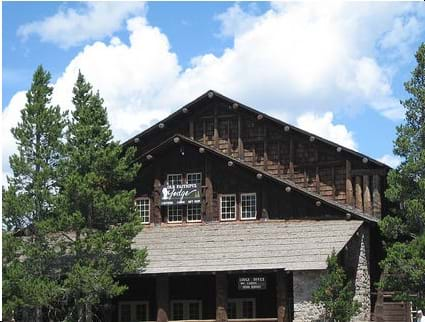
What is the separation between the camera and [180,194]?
114 feet

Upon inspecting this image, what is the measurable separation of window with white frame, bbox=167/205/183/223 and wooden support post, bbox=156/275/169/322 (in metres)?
4.67

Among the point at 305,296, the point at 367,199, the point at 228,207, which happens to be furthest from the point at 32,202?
the point at 367,199

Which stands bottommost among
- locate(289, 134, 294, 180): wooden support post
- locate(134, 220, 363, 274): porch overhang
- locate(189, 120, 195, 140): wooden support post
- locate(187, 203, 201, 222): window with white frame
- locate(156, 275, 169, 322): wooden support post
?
locate(156, 275, 169, 322): wooden support post

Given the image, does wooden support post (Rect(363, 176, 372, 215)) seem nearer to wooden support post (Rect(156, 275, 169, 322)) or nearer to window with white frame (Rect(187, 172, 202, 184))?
window with white frame (Rect(187, 172, 202, 184))

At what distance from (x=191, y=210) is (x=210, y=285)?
141 inches

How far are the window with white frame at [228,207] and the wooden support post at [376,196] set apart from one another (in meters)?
5.99

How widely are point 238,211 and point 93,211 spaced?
265 inches

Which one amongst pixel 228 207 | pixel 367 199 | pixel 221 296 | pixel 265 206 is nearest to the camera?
pixel 221 296

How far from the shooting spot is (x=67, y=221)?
1164 inches

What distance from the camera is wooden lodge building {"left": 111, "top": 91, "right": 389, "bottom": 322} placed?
3041 cm

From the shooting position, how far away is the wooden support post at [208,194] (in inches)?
1347

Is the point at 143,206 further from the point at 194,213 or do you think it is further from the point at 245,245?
the point at 245,245

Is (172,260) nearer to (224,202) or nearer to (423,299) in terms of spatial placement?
(224,202)

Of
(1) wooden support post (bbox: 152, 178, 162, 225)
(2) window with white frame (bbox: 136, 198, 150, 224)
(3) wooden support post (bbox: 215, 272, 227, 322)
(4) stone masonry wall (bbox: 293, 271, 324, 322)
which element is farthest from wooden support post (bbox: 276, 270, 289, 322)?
(2) window with white frame (bbox: 136, 198, 150, 224)
